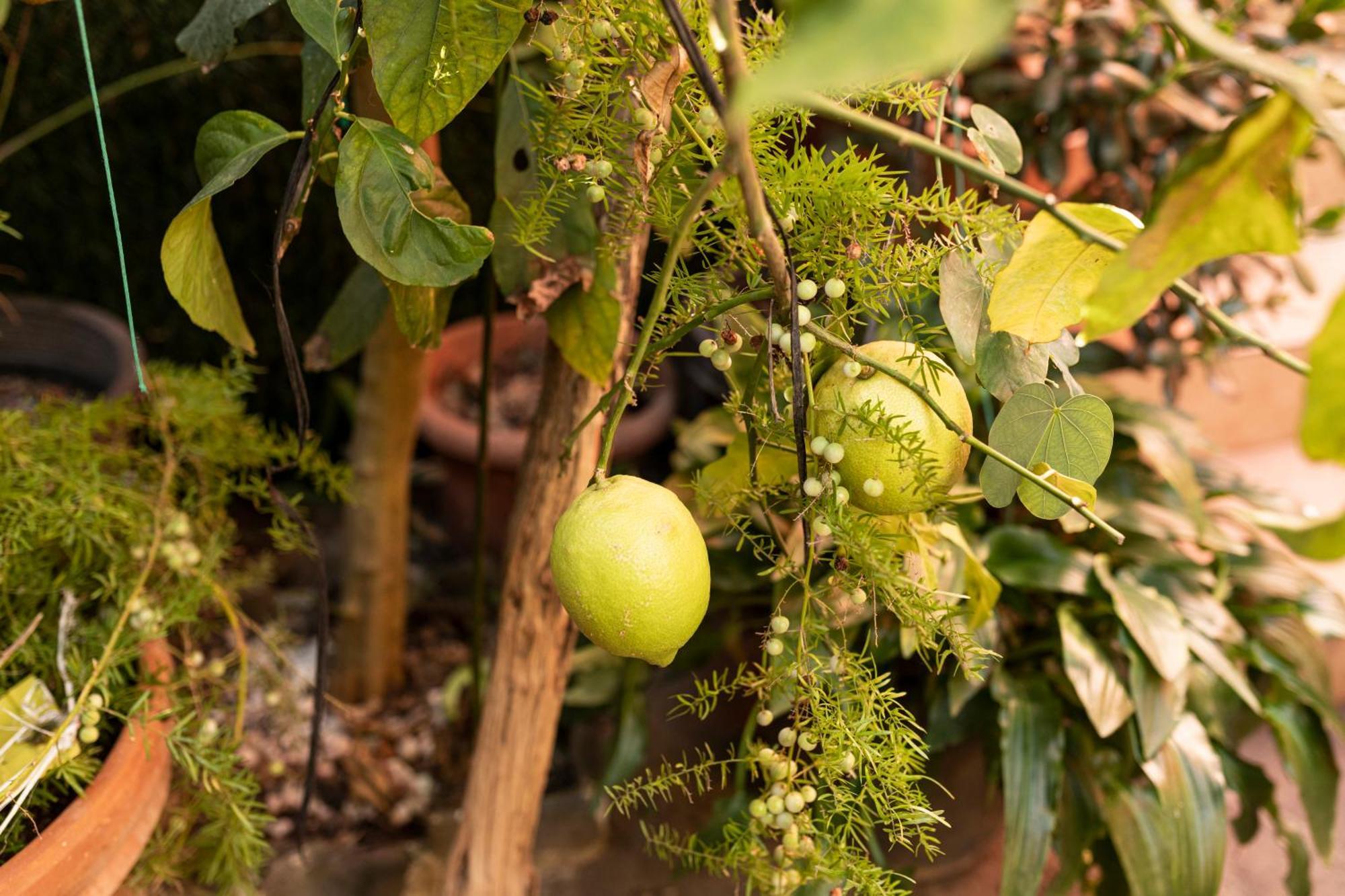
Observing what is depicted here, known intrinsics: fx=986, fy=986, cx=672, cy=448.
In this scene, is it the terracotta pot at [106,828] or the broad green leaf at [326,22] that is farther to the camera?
the terracotta pot at [106,828]

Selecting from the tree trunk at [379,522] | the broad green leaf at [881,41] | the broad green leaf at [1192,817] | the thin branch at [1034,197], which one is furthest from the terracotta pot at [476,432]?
the broad green leaf at [881,41]

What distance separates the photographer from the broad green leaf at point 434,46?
0.42 metres

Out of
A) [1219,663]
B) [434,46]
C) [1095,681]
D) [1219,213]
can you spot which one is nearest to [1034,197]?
[1219,213]

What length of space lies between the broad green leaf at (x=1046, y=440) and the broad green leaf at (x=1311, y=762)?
2.65ft

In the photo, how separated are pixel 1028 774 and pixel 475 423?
3.07ft

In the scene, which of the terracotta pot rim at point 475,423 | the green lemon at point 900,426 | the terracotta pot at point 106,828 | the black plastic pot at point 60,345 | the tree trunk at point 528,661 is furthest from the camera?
the terracotta pot rim at point 475,423

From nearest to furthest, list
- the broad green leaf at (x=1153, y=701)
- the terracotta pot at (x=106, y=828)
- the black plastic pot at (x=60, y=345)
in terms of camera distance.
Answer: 1. the terracotta pot at (x=106, y=828)
2. the broad green leaf at (x=1153, y=701)
3. the black plastic pot at (x=60, y=345)

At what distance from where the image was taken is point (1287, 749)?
103 centimetres

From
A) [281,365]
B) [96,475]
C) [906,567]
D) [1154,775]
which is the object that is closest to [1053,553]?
[1154,775]

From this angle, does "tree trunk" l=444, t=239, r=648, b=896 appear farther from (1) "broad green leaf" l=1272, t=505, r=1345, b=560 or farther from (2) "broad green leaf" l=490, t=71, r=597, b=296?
(1) "broad green leaf" l=1272, t=505, r=1345, b=560

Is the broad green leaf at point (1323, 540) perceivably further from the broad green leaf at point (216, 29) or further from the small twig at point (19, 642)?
the small twig at point (19, 642)

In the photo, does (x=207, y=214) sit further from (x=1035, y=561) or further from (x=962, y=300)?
(x=1035, y=561)

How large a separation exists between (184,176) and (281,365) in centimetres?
32

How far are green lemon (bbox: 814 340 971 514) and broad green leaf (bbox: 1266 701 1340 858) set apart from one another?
0.82 meters
